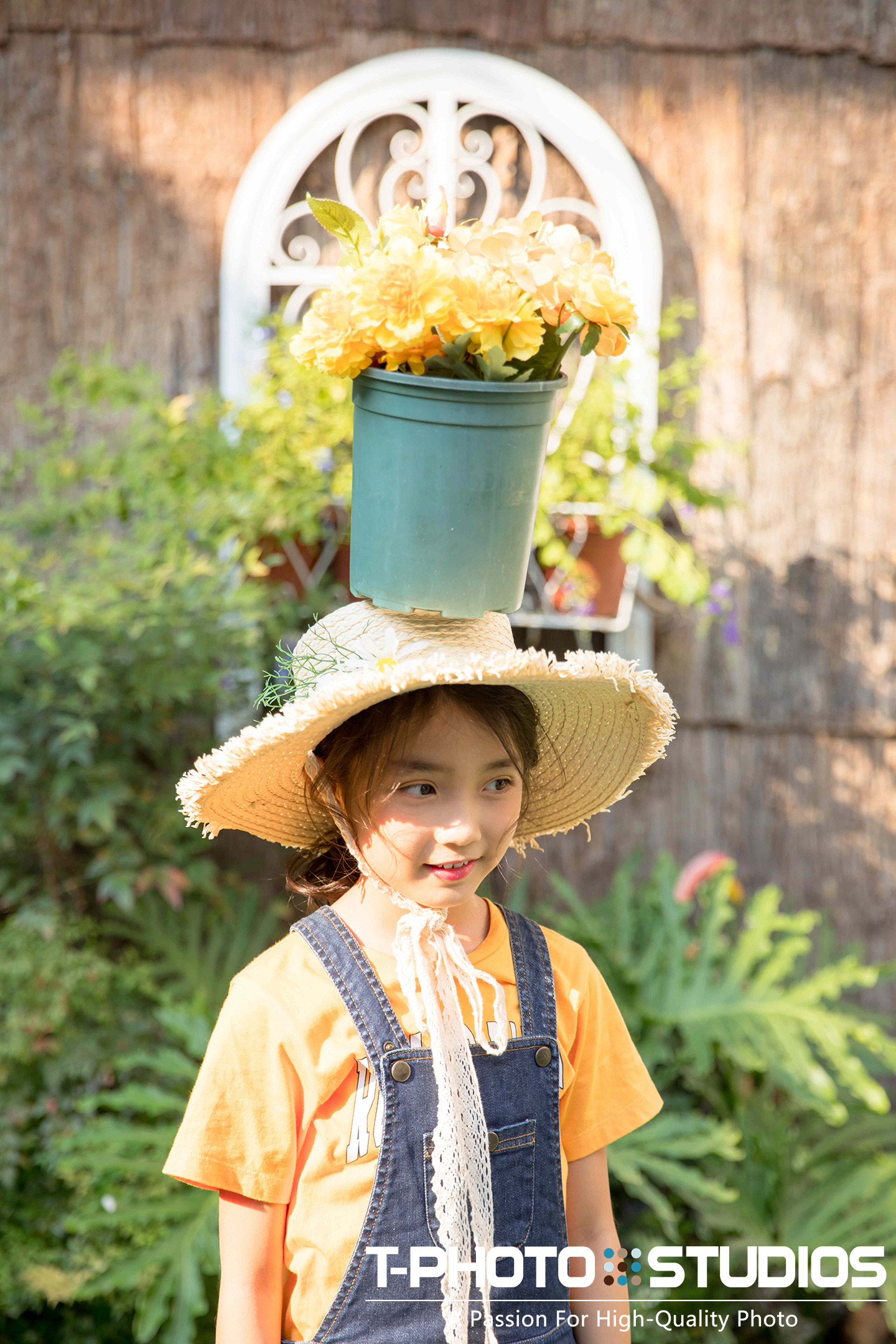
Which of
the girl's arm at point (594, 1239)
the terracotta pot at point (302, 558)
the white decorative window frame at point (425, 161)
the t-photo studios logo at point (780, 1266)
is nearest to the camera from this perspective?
the girl's arm at point (594, 1239)

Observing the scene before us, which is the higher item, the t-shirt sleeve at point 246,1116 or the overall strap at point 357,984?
the overall strap at point 357,984

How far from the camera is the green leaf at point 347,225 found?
4.09 ft

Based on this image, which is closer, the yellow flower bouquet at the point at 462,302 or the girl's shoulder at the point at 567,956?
the yellow flower bouquet at the point at 462,302

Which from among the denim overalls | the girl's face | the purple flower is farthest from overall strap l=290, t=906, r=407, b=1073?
the purple flower

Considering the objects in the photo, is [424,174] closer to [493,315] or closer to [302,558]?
[302,558]

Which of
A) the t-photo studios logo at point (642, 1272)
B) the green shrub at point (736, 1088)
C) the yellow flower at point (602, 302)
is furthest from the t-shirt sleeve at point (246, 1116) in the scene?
the green shrub at point (736, 1088)

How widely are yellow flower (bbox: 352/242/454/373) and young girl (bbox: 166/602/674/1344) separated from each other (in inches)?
12.7

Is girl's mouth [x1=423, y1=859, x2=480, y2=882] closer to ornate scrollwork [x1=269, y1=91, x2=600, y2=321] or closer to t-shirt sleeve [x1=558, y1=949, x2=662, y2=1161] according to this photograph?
t-shirt sleeve [x1=558, y1=949, x2=662, y2=1161]

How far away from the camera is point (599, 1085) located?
57.0 inches

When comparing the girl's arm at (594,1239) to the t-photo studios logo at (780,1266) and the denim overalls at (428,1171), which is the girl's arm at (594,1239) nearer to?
the denim overalls at (428,1171)

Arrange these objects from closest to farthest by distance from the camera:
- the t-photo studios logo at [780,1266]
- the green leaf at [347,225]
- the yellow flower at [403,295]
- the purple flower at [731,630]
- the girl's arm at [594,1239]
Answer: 1. the yellow flower at [403,295]
2. the green leaf at [347,225]
3. the girl's arm at [594,1239]
4. the t-photo studios logo at [780,1266]
5. the purple flower at [731,630]

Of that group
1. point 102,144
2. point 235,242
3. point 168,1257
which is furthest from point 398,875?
point 102,144

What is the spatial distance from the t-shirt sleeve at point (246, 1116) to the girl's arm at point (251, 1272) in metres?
0.03

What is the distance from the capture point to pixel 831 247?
3.38 metres
